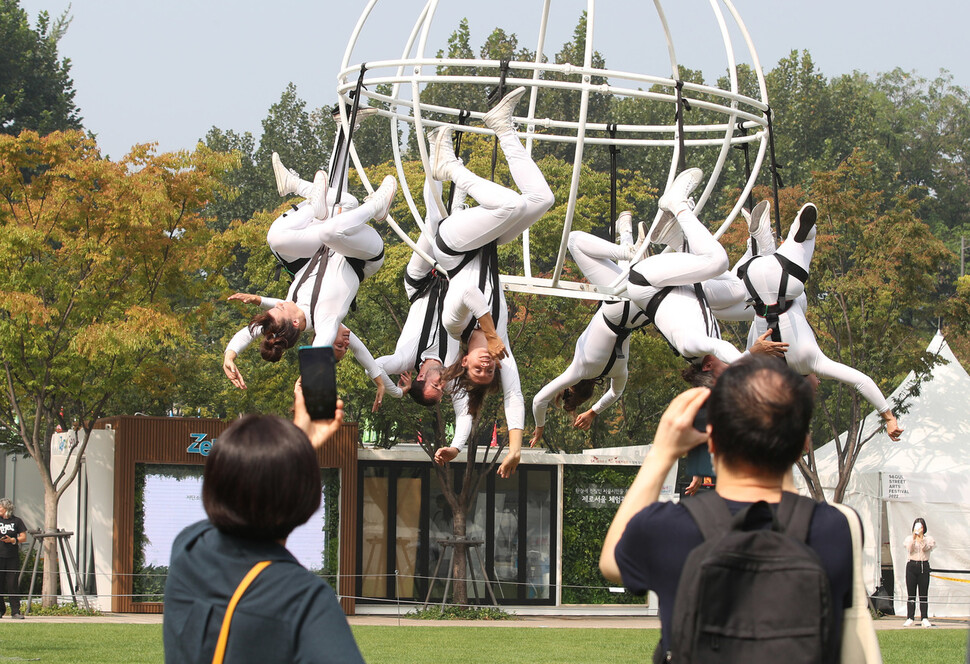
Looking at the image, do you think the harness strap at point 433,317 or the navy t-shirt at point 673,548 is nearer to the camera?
the navy t-shirt at point 673,548

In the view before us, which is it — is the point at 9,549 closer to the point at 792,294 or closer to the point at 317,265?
the point at 317,265

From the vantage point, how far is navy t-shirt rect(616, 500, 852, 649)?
2.78 meters

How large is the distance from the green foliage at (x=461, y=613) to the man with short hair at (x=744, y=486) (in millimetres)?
20076

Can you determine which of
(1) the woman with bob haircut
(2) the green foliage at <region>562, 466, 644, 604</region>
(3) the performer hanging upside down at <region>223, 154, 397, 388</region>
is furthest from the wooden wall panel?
(1) the woman with bob haircut

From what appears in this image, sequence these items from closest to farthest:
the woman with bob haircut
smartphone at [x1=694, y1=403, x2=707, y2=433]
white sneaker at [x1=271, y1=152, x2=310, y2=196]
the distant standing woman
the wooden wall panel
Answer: the woman with bob haircut, smartphone at [x1=694, y1=403, x2=707, y2=433], white sneaker at [x1=271, y1=152, x2=310, y2=196], the distant standing woman, the wooden wall panel

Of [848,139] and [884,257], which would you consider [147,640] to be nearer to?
[884,257]

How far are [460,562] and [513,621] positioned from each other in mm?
1893

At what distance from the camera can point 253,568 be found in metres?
2.59

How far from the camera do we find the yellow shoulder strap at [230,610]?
255 centimetres

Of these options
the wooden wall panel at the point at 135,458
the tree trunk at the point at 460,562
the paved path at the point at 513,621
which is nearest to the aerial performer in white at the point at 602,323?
the paved path at the point at 513,621

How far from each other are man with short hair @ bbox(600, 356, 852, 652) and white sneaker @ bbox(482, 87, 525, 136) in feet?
15.0

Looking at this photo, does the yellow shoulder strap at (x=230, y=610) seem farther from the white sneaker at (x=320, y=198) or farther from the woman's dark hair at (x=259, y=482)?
the white sneaker at (x=320, y=198)

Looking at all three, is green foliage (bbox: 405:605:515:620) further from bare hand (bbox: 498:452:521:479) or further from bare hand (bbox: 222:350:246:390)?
bare hand (bbox: 222:350:246:390)

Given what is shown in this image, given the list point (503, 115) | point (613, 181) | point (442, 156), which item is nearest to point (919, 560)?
point (613, 181)
